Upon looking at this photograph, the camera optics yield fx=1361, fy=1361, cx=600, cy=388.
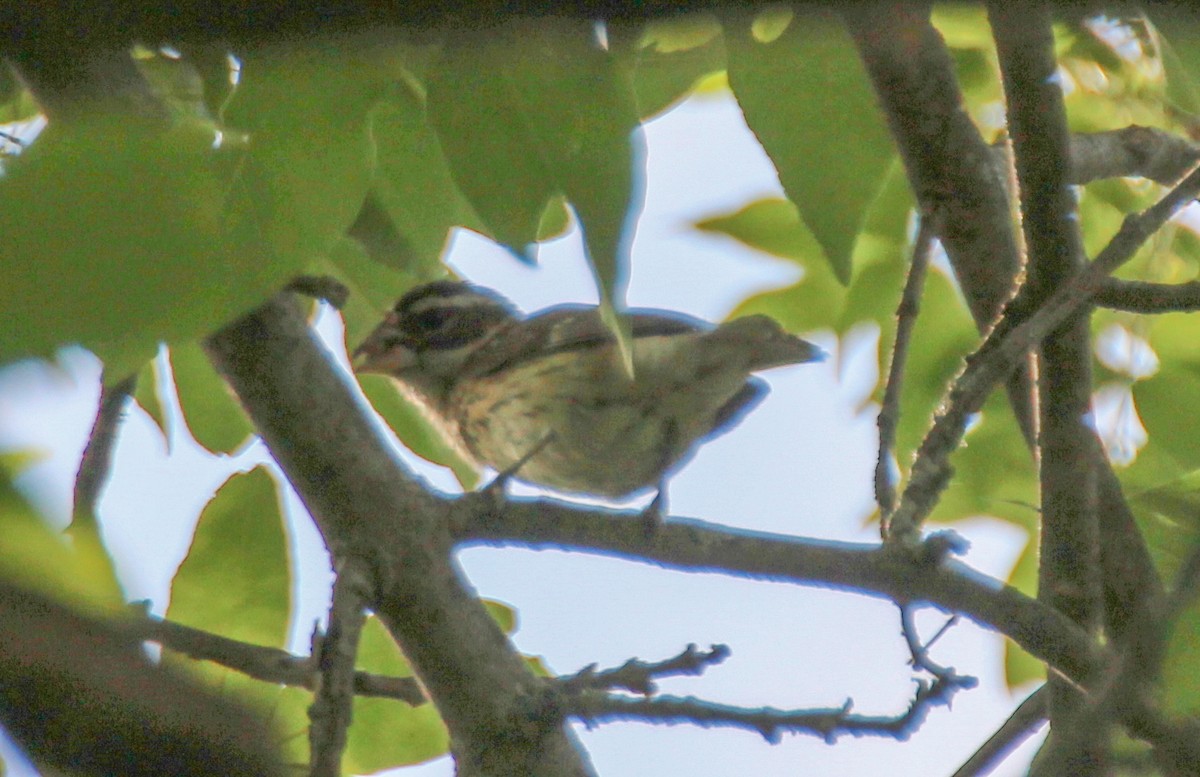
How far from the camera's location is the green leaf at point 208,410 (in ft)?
12.8

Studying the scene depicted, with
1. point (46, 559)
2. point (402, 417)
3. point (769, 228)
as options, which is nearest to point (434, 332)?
point (402, 417)

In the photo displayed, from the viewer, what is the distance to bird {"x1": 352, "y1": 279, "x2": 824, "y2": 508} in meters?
5.23

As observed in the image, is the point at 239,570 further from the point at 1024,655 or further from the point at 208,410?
the point at 1024,655

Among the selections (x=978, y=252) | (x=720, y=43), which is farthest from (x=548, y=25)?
(x=978, y=252)

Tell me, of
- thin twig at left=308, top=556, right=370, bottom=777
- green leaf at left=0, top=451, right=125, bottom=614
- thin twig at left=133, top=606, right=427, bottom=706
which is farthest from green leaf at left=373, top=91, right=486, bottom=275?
green leaf at left=0, top=451, right=125, bottom=614


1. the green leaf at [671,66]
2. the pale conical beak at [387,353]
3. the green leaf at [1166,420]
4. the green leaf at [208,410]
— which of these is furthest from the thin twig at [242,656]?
the pale conical beak at [387,353]

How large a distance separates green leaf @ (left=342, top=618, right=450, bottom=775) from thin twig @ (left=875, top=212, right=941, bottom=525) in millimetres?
1234

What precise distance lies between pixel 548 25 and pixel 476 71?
1.42 m

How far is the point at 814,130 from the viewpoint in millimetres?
2617

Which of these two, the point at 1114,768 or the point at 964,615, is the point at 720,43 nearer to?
the point at 964,615

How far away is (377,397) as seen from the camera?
4.23 meters

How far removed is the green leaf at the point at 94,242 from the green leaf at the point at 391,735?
1995mm

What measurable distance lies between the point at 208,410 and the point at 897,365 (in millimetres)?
1943

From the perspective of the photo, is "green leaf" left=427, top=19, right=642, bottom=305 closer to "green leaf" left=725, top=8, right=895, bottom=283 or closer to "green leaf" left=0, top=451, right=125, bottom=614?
"green leaf" left=725, top=8, right=895, bottom=283
